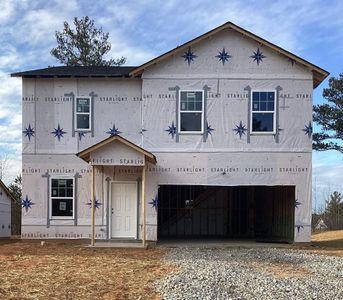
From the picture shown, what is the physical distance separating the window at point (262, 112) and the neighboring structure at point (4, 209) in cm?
1404

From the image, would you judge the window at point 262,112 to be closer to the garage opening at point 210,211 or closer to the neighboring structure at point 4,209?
the garage opening at point 210,211

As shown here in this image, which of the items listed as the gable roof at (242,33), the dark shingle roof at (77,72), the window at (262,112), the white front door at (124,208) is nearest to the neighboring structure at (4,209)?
the dark shingle roof at (77,72)

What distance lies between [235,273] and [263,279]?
0.92 m

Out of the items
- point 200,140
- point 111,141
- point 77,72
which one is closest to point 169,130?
point 200,140

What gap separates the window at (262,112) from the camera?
18.7 meters

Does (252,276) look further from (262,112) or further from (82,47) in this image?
(82,47)

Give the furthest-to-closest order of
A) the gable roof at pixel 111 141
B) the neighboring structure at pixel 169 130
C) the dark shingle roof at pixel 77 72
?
the dark shingle roof at pixel 77 72 → the neighboring structure at pixel 169 130 → the gable roof at pixel 111 141

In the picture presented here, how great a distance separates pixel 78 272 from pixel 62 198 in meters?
7.69

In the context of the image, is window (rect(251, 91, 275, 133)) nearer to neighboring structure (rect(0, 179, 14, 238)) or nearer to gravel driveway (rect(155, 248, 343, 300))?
gravel driveway (rect(155, 248, 343, 300))

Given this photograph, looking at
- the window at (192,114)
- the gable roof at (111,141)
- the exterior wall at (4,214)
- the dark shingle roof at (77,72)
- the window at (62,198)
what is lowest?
the exterior wall at (4,214)

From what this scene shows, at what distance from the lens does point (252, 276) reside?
10.9 metres

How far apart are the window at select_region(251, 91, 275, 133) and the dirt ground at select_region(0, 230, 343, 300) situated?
4886mm

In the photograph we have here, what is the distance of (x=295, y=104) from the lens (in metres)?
18.7

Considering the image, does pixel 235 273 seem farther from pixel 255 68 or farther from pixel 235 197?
pixel 235 197
